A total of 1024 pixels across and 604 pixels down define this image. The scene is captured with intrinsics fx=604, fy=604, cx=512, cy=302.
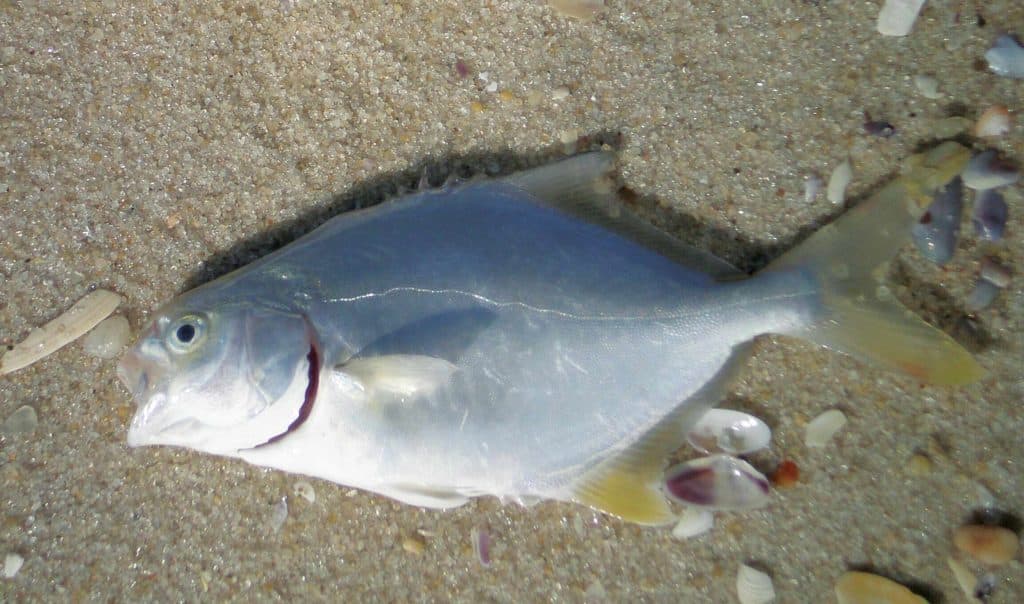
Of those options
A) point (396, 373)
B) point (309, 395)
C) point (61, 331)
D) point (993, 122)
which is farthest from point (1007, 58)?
point (61, 331)

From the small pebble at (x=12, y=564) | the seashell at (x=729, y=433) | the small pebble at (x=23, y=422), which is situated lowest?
the small pebble at (x=12, y=564)

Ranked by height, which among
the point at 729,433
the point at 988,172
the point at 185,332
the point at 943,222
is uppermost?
the point at 988,172

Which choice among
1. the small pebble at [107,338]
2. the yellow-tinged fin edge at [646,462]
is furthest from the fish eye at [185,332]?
the yellow-tinged fin edge at [646,462]

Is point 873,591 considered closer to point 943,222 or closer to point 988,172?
point 943,222

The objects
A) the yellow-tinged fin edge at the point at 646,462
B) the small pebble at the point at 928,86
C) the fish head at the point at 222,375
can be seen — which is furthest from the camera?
the small pebble at the point at 928,86

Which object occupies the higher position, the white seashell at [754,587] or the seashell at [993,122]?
the seashell at [993,122]

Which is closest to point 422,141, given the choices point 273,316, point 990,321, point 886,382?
point 273,316

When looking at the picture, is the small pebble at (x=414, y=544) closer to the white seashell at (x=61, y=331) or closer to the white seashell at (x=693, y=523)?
the white seashell at (x=693, y=523)
